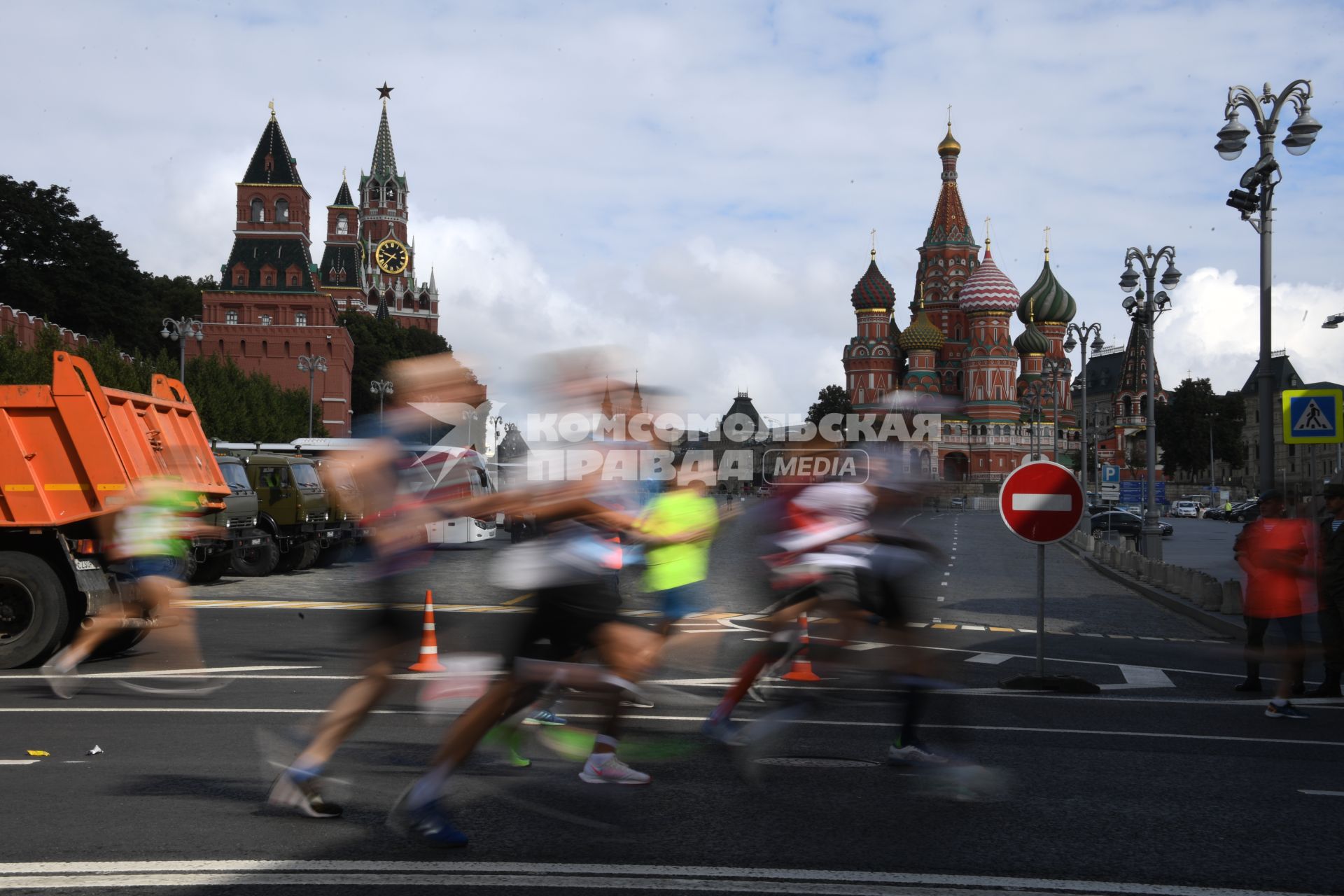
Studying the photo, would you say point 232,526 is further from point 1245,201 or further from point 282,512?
point 1245,201

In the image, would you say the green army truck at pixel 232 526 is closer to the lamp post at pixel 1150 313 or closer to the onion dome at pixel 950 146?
the lamp post at pixel 1150 313

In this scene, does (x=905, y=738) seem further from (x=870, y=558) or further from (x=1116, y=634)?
(x=1116, y=634)

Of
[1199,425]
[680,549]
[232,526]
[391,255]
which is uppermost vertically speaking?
[391,255]

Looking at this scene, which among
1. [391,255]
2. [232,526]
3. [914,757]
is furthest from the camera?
[391,255]

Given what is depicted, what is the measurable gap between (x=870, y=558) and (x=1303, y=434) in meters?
10.8

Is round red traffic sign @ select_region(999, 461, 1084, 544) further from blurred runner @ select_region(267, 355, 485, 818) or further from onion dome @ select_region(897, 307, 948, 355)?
onion dome @ select_region(897, 307, 948, 355)

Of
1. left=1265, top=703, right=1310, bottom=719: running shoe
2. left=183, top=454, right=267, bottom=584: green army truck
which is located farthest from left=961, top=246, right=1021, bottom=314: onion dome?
left=1265, top=703, right=1310, bottom=719: running shoe

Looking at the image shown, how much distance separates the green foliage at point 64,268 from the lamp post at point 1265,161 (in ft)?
220

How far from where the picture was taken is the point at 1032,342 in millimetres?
120000

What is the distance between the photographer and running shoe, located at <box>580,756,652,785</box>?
21.9ft

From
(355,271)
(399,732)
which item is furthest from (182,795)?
(355,271)

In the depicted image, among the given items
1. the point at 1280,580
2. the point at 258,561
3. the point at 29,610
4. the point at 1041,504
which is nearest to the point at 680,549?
the point at 1041,504

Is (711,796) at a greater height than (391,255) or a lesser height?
lesser

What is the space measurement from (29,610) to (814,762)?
7456mm
